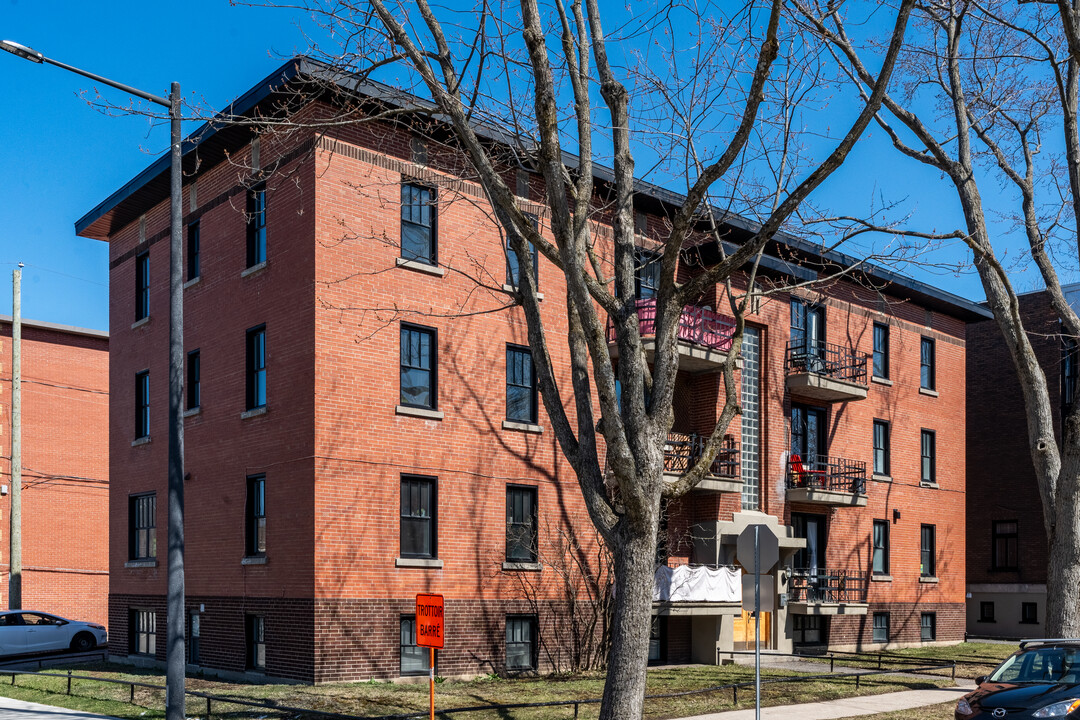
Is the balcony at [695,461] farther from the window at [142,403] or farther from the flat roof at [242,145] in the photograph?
the window at [142,403]

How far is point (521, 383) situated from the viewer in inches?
984

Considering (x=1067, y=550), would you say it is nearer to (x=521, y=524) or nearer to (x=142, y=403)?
(x=521, y=524)

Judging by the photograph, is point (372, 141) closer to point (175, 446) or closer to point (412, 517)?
point (412, 517)

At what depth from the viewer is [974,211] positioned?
20891 millimetres

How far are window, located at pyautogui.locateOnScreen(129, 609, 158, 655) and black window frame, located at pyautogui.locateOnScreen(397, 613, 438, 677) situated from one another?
7.98 m

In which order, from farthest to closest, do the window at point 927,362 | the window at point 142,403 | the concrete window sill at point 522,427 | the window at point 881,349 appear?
the window at point 927,362, the window at point 881,349, the window at point 142,403, the concrete window sill at point 522,427

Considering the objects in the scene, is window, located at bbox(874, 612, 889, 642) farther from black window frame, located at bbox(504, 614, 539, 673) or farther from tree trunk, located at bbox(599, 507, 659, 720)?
tree trunk, located at bbox(599, 507, 659, 720)

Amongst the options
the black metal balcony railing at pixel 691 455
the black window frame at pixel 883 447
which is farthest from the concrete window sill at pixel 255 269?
the black window frame at pixel 883 447

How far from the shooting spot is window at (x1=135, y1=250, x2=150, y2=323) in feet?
94.1

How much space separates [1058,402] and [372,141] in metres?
33.4

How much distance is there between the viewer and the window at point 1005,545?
1748 inches

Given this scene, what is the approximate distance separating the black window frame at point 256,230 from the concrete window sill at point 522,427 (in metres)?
6.37

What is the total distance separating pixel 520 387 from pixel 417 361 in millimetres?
2883

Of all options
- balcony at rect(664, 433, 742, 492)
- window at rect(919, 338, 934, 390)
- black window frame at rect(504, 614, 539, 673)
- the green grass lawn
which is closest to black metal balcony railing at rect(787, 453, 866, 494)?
balcony at rect(664, 433, 742, 492)
